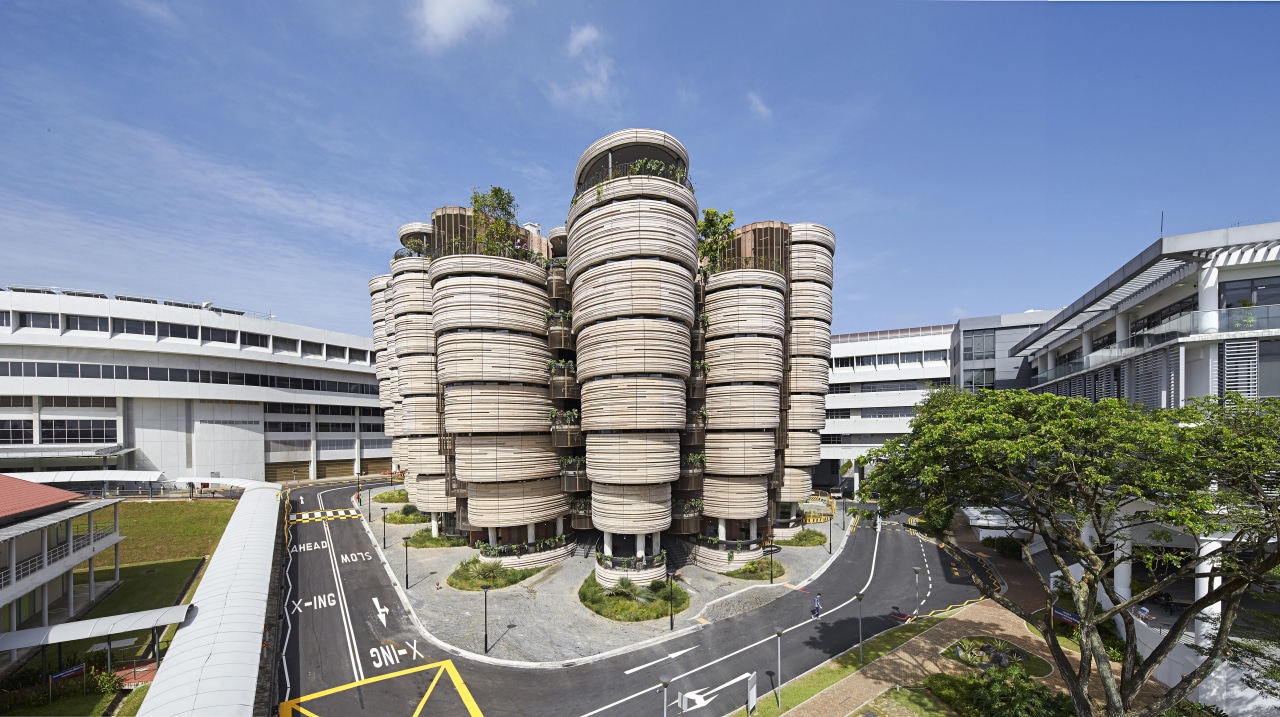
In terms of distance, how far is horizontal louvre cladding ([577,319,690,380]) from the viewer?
35156 millimetres

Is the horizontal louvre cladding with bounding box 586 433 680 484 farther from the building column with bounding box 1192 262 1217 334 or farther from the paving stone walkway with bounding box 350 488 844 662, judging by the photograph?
the building column with bounding box 1192 262 1217 334

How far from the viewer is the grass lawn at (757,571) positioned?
38844 mm

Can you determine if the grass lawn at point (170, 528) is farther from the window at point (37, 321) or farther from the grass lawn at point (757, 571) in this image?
the grass lawn at point (757, 571)

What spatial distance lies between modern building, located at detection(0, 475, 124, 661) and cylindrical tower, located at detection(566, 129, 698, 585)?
29.5 meters

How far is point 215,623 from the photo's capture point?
22844 mm

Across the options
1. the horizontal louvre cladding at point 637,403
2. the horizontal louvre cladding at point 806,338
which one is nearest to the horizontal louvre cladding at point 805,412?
the horizontal louvre cladding at point 806,338

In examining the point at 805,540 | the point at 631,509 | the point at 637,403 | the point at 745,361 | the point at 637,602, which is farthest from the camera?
the point at 805,540

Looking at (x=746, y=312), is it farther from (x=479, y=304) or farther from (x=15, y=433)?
(x=15, y=433)

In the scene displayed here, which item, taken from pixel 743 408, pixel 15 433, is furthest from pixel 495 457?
pixel 15 433

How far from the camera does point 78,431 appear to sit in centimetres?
6153

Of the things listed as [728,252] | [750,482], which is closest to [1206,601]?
[750,482]

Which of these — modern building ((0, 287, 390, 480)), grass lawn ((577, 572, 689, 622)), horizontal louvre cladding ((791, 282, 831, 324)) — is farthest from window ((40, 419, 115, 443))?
horizontal louvre cladding ((791, 282, 831, 324))

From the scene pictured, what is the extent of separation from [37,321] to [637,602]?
78893 millimetres

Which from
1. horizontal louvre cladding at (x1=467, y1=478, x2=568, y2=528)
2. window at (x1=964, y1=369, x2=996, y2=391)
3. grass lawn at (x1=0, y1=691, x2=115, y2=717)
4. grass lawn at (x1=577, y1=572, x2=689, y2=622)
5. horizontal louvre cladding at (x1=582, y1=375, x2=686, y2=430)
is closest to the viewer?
grass lawn at (x1=0, y1=691, x2=115, y2=717)
